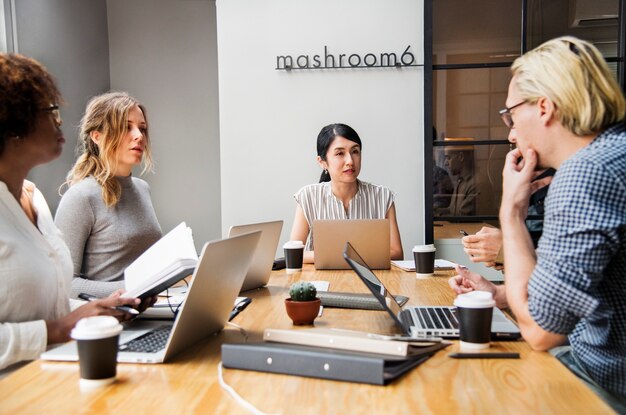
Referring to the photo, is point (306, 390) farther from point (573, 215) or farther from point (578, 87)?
point (578, 87)

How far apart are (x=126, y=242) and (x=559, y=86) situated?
1.92 m

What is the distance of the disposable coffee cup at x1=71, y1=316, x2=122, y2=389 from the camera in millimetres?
1105

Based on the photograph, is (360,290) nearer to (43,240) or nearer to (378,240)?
(378,240)

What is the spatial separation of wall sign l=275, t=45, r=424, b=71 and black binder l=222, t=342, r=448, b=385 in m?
3.11

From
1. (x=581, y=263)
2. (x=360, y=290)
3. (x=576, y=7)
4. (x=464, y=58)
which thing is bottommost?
(x=360, y=290)

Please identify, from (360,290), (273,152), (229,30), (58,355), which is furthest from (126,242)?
(229,30)

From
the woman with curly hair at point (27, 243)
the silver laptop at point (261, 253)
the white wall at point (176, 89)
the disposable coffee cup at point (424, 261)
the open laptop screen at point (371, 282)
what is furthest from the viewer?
the white wall at point (176, 89)

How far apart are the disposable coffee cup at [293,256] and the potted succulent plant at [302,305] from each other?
1002 millimetres

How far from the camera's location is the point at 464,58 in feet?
13.4

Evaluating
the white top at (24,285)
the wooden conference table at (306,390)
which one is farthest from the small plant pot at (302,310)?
the white top at (24,285)

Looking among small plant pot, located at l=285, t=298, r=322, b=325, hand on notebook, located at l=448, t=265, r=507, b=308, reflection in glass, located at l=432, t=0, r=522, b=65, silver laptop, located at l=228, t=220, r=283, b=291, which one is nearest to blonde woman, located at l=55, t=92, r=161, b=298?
→ silver laptop, located at l=228, t=220, r=283, b=291

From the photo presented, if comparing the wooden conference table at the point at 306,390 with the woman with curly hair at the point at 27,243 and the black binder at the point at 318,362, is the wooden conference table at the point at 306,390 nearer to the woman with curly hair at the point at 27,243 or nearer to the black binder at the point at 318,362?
the black binder at the point at 318,362

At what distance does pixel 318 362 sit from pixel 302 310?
1.38ft

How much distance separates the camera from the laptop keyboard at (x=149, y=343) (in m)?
1.31
